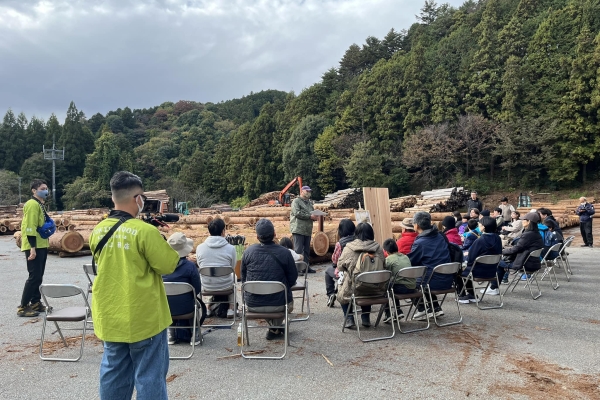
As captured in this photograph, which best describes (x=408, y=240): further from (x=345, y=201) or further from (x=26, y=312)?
(x=345, y=201)

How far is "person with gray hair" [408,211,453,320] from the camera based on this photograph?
5594mm

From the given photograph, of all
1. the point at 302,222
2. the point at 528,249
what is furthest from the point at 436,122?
the point at 528,249

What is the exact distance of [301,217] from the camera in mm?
8883

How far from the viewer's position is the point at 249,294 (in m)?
4.70

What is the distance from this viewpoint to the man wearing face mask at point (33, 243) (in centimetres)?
571

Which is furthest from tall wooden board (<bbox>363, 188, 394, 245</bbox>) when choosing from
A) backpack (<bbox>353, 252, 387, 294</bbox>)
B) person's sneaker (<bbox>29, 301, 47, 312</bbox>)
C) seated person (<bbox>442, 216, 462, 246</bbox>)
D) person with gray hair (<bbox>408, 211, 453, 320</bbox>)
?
person's sneaker (<bbox>29, 301, 47, 312</bbox>)

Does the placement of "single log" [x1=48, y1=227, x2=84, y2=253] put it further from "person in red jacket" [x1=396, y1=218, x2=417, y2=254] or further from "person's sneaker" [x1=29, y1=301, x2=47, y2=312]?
"person in red jacket" [x1=396, y1=218, x2=417, y2=254]

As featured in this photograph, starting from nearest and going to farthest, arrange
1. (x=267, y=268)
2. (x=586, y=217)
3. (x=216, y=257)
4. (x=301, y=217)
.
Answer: (x=267, y=268)
(x=216, y=257)
(x=301, y=217)
(x=586, y=217)

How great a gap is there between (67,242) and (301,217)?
758 cm

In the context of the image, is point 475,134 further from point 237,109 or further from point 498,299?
point 237,109

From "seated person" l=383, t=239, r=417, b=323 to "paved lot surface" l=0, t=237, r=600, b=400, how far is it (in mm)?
523

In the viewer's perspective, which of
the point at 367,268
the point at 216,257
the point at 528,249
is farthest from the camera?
the point at 528,249

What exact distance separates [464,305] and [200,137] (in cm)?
6473

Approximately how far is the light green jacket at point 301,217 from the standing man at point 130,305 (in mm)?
6254
